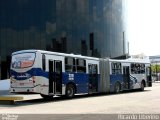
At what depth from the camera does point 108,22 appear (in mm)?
58844

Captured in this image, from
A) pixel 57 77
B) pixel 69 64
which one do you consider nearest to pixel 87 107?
pixel 57 77

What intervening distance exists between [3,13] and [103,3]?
1913 cm

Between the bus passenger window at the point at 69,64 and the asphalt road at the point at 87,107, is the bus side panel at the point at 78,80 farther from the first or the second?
the asphalt road at the point at 87,107

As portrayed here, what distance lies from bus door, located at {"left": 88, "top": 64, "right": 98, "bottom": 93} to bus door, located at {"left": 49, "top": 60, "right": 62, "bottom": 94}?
4.27 m

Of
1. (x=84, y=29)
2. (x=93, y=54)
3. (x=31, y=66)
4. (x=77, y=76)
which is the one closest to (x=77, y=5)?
(x=84, y=29)

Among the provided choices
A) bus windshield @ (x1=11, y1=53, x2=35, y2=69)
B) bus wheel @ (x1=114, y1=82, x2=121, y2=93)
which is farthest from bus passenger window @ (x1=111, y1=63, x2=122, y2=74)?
bus windshield @ (x1=11, y1=53, x2=35, y2=69)

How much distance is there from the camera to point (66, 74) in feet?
77.7

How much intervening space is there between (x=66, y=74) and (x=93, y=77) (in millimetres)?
4165

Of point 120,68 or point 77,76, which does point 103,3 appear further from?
point 77,76

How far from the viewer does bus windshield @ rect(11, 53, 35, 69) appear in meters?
21.4

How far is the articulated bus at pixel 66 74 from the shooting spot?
21.3m

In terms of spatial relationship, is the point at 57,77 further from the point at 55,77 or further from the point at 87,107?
the point at 87,107

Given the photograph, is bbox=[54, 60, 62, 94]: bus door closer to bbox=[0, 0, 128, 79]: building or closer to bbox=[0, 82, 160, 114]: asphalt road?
bbox=[0, 82, 160, 114]: asphalt road

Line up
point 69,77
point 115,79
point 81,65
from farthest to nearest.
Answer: point 115,79, point 81,65, point 69,77
